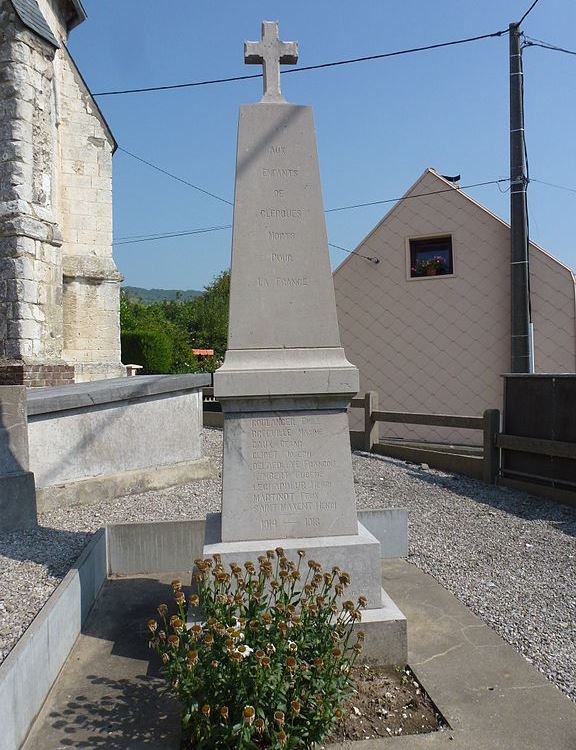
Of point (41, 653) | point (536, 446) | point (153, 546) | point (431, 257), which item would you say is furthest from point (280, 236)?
point (431, 257)

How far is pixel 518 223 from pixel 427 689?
816 cm

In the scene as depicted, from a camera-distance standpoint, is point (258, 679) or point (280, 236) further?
point (280, 236)

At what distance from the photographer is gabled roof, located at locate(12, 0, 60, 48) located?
31.9 feet

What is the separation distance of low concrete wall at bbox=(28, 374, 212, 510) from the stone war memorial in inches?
129

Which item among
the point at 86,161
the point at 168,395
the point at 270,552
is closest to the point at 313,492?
the point at 270,552

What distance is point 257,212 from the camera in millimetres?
3785

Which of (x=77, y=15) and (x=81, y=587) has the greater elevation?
(x=77, y=15)

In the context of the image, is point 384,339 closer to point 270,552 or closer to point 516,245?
point 516,245

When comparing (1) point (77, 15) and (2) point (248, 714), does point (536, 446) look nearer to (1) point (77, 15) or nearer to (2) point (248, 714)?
(2) point (248, 714)

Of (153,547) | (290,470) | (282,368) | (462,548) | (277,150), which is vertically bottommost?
(462,548)

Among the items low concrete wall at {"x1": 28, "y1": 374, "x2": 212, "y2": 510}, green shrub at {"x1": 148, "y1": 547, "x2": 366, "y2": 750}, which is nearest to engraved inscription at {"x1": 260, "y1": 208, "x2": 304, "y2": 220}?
green shrub at {"x1": 148, "y1": 547, "x2": 366, "y2": 750}

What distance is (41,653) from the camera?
118 inches

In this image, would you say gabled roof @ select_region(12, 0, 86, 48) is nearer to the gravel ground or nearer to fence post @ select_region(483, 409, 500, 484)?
the gravel ground

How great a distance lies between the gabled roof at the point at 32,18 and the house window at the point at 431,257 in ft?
26.8
